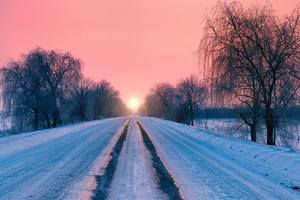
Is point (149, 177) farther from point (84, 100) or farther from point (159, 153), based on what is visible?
point (84, 100)

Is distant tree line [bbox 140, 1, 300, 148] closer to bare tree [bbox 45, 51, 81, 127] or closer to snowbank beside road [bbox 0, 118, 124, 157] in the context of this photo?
snowbank beside road [bbox 0, 118, 124, 157]

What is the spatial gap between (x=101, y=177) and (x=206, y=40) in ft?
35.0

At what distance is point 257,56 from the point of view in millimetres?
14742

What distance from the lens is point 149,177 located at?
6902 millimetres

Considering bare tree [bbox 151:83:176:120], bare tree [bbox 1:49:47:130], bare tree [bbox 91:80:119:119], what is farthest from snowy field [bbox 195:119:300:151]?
bare tree [bbox 91:80:119:119]

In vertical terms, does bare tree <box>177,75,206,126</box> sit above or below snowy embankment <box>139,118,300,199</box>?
above

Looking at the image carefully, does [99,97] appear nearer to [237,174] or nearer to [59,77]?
[59,77]

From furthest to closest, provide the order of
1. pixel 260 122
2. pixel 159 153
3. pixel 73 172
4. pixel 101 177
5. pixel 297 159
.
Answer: pixel 260 122 → pixel 159 153 → pixel 297 159 → pixel 73 172 → pixel 101 177

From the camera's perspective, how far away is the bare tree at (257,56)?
549 inches

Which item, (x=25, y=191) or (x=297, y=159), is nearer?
(x=25, y=191)

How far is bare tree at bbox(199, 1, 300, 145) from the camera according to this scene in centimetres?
1394

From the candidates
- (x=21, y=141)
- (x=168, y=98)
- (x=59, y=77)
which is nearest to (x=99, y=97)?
(x=168, y=98)

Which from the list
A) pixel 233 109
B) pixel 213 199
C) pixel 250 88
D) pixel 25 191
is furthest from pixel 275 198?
pixel 233 109

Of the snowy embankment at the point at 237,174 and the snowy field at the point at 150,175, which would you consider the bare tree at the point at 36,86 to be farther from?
the snowy embankment at the point at 237,174
